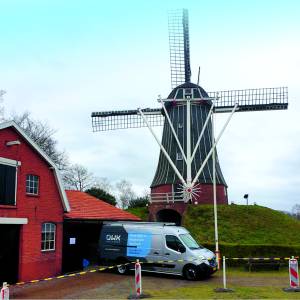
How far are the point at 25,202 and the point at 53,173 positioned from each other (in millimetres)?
2608

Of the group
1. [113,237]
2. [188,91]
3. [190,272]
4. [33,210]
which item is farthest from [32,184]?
[188,91]

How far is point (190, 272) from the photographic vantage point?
19.1m

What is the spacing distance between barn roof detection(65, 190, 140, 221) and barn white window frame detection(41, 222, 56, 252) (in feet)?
3.90

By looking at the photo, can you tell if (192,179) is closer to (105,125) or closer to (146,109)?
(146,109)

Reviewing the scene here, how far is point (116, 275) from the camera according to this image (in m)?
21.0

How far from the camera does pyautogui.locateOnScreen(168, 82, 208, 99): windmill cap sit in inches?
1499

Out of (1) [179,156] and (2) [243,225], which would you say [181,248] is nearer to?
(2) [243,225]

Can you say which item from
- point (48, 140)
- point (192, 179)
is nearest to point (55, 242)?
point (192, 179)

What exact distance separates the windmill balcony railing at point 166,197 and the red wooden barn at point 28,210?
43.0ft

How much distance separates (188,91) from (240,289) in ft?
79.4

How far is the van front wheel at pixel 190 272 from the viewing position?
19.0 meters

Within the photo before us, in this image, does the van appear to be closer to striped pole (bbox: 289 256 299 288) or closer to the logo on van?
the logo on van

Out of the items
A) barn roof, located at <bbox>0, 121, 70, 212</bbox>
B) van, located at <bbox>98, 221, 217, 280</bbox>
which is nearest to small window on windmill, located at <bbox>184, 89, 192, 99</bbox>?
van, located at <bbox>98, 221, 217, 280</bbox>

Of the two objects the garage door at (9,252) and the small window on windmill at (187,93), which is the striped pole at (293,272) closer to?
the garage door at (9,252)
